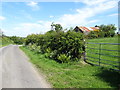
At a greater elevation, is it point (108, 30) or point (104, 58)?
point (108, 30)

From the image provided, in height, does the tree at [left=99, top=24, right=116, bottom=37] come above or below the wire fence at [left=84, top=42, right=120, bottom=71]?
above

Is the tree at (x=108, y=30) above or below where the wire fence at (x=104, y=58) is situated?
above

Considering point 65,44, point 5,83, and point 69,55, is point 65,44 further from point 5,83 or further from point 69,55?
point 5,83

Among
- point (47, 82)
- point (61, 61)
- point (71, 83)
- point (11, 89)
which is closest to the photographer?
point (11, 89)

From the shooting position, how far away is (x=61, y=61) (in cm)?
977

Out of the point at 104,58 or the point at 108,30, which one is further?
the point at 108,30

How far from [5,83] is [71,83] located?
2920 millimetres

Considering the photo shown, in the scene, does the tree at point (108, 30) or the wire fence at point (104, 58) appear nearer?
the wire fence at point (104, 58)

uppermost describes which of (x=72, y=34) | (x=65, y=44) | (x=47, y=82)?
(x=72, y=34)

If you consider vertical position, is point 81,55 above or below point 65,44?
below

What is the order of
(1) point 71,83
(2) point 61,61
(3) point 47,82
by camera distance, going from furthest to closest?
(2) point 61,61 < (3) point 47,82 < (1) point 71,83

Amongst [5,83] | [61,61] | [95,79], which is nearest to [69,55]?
[61,61]

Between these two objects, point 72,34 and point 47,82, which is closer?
point 47,82

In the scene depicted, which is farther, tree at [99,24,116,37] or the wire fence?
tree at [99,24,116,37]
